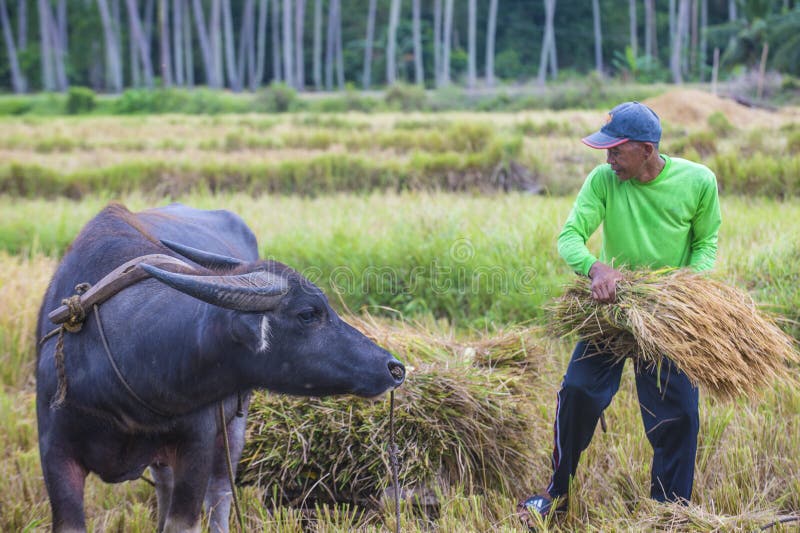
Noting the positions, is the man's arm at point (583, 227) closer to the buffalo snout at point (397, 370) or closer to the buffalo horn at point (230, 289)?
the buffalo snout at point (397, 370)

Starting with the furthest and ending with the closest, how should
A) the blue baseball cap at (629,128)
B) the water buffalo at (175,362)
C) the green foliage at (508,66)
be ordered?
the green foliage at (508,66)
the blue baseball cap at (629,128)
the water buffalo at (175,362)

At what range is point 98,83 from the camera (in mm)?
40156

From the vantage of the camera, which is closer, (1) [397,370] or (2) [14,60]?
(1) [397,370]

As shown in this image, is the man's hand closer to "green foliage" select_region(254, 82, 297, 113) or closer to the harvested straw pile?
the harvested straw pile

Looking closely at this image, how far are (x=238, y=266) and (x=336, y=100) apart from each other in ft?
65.4

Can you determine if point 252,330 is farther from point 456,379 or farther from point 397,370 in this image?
point 456,379

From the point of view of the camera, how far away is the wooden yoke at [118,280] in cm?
278

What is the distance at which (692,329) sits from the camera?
2.90 meters

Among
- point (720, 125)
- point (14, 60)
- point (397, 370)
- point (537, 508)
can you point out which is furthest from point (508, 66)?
point (397, 370)

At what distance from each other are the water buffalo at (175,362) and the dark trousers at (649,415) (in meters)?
0.91

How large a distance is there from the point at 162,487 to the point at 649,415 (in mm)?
2052

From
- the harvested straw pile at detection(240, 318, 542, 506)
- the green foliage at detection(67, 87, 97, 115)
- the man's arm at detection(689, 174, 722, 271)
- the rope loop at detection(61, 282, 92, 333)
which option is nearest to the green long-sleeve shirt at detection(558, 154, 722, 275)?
the man's arm at detection(689, 174, 722, 271)

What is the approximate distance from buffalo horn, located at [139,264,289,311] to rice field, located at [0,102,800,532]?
1.11 meters

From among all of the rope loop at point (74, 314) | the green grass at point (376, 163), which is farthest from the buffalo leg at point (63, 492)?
the green grass at point (376, 163)
